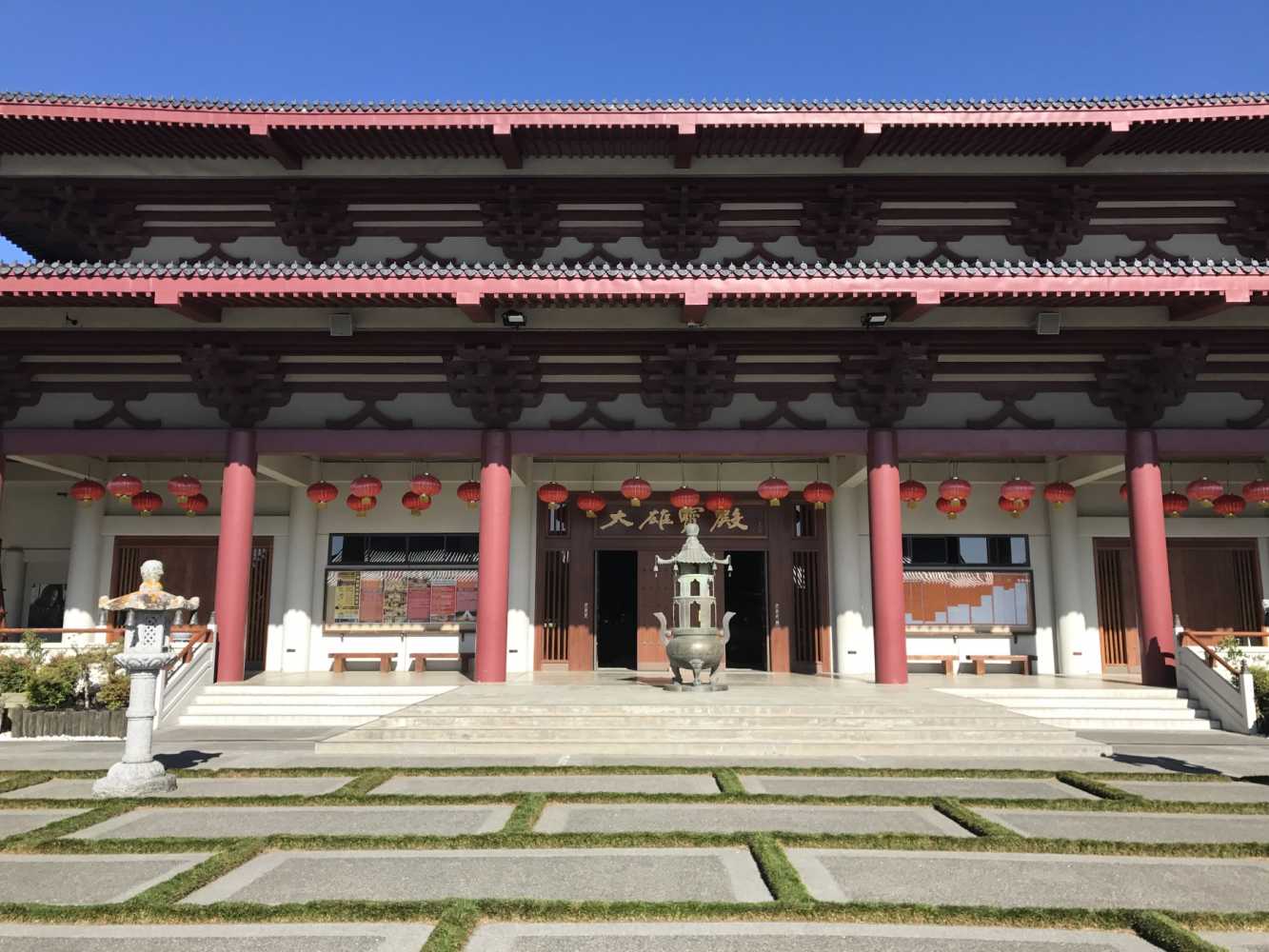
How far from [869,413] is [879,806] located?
648 cm

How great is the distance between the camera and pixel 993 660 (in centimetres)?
1363

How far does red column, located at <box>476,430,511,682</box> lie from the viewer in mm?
10953

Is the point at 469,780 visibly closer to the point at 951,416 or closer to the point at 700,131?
the point at 951,416

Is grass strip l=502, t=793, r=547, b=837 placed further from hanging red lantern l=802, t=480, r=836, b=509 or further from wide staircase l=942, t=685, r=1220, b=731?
hanging red lantern l=802, t=480, r=836, b=509

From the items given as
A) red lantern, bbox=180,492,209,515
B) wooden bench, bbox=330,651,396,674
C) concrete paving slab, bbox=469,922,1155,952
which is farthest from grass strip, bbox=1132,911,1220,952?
red lantern, bbox=180,492,209,515

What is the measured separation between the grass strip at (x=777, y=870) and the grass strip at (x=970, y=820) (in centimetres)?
133

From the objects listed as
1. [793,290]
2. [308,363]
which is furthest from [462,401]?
[793,290]

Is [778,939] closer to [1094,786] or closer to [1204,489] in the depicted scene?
[1094,786]

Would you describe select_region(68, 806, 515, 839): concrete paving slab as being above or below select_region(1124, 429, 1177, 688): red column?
below

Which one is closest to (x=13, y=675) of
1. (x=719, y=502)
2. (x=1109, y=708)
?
(x=719, y=502)

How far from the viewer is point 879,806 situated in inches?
232

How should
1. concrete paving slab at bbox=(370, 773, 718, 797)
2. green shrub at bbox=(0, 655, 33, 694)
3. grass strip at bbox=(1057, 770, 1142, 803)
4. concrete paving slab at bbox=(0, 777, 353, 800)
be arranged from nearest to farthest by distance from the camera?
grass strip at bbox=(1057, 770, 1142, 803)
concrete paving slab at bbox=(0, 777, 353, 800)
concrete paving slab at bbox=(370, 773, 718, 797)
green shrub at bbox=(0, 655, 33, 694)

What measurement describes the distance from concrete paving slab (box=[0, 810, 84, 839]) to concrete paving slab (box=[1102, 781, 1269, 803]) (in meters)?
7.53

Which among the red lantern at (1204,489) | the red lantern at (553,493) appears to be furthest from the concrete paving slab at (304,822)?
the red lantern at (1204,489)
